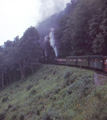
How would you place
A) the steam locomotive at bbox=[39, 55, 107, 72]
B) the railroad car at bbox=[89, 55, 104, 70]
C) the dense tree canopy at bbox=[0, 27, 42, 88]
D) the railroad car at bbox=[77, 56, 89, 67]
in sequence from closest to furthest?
the steam locomotive at bbox=[39, 55, 107, 72] → the railroad car at bbox=[89, 55, 104, 70] → the railroad car at bbox=[77, 56, 89, 67] → the dense tree canopy at bbox=[0, 27, 42, 88]

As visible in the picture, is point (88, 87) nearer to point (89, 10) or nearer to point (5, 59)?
point (89, 10)

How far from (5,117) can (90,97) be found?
12.2 metres

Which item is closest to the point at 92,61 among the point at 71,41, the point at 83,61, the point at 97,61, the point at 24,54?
the point at 97,61

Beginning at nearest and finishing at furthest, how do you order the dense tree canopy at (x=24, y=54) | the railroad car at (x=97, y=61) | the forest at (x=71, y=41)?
the railroad car at (x=97, y=61)
the forest at (x=71, y=41)
the dense tree canopy at (x=24, y=54)

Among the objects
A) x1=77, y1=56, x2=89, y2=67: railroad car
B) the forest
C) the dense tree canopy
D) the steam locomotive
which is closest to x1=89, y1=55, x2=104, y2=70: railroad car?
the steam locomotive

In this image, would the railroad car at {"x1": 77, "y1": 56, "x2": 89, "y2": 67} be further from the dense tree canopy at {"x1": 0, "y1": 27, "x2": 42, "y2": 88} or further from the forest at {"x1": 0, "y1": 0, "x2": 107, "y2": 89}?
the dense tree canopy at {"x1": 0, "y1": 27, "x2": 42, "y2": 88}

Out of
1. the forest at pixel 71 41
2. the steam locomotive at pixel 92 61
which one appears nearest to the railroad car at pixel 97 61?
the steam locomotive at pixel 92 61

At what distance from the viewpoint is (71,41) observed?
Answer: 103 ft

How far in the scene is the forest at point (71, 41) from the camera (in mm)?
20047

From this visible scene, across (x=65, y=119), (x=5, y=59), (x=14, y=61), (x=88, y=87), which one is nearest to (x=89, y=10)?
(x=88, y=87)

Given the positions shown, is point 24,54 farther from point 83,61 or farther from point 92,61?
point 92,61

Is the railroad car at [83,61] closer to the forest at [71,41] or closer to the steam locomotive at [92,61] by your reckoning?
the steam locomotive at [92,61]

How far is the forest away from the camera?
20047 mm

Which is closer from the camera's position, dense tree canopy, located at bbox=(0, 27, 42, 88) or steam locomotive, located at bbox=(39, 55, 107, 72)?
steam locomotive, located at bbox=(39, 55, 107, 72)
